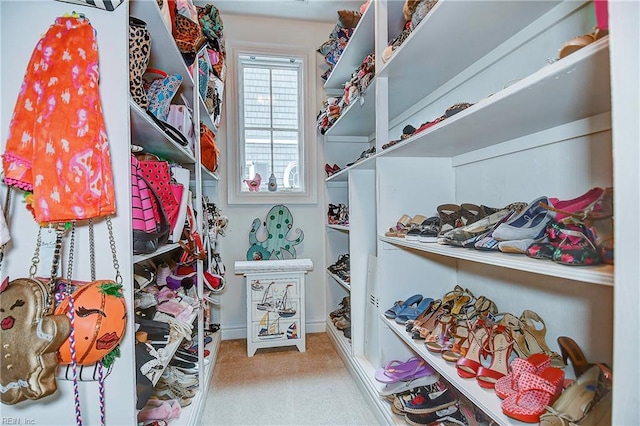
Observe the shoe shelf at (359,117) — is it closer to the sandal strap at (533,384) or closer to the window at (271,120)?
the window at (271,120)

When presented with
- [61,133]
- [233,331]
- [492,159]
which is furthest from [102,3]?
[233,331]

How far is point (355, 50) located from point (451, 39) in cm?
94

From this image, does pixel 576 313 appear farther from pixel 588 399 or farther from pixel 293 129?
pixel 293 129

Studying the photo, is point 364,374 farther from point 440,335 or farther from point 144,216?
point 144,216

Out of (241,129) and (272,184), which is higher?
(241,129)

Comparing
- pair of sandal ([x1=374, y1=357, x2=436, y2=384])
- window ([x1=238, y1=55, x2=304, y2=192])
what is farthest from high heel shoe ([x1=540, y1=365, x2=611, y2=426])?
window ([x1=238, y1=55, x2=304, y2=192])

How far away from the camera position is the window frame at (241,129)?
2.67 metres

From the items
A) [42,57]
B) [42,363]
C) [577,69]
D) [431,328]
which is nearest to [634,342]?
[577,69]

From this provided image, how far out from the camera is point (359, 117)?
2.18 metres

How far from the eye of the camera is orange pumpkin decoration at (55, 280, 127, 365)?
0.74 meters

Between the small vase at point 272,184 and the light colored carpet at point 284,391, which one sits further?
the small vase at point 272,184

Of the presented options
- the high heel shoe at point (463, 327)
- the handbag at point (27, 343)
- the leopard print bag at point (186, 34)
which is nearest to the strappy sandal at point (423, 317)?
the high heel shoe at point (463, 327)

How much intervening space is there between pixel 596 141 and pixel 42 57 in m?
1.58

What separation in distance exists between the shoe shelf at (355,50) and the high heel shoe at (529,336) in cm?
160
